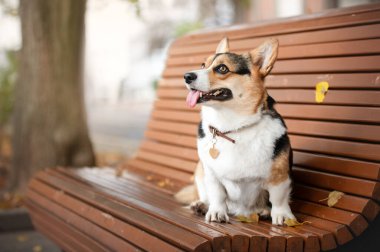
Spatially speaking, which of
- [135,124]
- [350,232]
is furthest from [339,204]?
[135,124]

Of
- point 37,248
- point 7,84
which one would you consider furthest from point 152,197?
point 7,84

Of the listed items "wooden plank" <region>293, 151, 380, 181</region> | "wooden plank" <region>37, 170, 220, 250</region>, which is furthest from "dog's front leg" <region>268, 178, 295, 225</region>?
"wooden plank" <region>37, 170, 220, 250</region>

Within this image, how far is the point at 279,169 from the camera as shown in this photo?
9.62 ft

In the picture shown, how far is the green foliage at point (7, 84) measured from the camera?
8430 millimetres

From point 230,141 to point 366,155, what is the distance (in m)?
0.76

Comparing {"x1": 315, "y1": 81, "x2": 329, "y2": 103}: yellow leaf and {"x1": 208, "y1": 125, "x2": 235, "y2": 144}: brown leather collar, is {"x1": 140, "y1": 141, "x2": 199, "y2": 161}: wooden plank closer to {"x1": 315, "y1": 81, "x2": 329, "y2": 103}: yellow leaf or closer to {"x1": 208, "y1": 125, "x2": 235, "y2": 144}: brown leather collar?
{"x1": 315, "y1": 81, "x2": 329, "y2": 103}: yellow leaf

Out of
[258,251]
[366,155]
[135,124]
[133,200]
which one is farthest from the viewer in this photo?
[135,124]

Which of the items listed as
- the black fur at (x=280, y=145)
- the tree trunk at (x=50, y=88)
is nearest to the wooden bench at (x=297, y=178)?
the black fur at (x=280, y=145)

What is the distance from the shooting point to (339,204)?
3.02 m

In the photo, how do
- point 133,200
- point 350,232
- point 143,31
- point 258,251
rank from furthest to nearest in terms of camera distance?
point 143,31 < point 133,200 < point 350,232 < point 258,251

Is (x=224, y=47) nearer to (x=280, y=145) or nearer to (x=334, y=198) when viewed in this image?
(x=280, y=145)

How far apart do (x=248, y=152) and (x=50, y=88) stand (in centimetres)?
343

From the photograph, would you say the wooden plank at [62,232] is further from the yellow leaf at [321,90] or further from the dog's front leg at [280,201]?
the yellow leaf at [321,90]

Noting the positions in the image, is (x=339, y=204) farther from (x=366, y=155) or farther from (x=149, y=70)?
(x=149, y=70)
